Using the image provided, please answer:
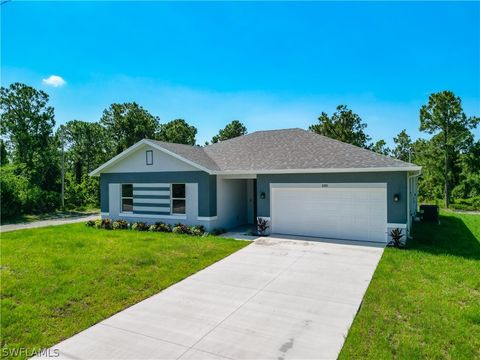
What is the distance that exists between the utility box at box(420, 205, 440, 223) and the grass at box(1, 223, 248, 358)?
12.1 m

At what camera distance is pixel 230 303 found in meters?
6.37

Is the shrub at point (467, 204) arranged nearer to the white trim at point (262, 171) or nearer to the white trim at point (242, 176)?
the white trim at point (262, 171)

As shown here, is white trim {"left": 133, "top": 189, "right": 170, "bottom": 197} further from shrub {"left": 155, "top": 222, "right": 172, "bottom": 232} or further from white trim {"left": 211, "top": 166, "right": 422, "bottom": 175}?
white trim {"left": 211, "top": 166, "right": 422, "bottom": 175}

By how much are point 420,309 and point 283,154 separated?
32.9ft

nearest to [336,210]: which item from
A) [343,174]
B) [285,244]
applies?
[343,174]

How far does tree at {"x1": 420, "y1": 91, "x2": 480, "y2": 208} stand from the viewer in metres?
26.9

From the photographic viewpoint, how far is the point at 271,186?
13727 millimetres

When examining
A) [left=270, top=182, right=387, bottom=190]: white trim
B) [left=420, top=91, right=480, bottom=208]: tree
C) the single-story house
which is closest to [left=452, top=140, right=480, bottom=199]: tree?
[left=420, top=91, right=480, bottom=208]: tree

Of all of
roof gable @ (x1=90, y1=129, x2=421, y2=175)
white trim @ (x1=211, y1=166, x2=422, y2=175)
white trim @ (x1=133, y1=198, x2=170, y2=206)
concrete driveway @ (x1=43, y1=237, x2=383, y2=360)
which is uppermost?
roof gable @ (x1=90, y1=129, x2=421, y2=175)

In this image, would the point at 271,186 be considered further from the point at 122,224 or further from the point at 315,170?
the point at 122,224

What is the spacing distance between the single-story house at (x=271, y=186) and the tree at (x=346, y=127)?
17.9 meters

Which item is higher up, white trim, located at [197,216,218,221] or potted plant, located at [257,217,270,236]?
white trim, located at [197,216,218,221]

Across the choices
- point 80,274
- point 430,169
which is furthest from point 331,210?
point 430,169

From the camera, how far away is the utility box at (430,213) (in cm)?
1728
